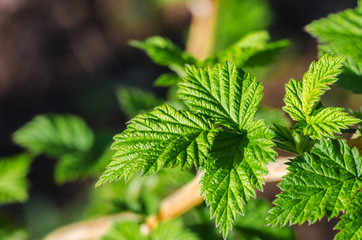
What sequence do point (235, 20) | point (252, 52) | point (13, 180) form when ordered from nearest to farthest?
point (252, 52)
point (13, 180)
point (235, 20)

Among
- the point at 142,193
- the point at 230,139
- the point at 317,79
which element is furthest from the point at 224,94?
the point at 142,193

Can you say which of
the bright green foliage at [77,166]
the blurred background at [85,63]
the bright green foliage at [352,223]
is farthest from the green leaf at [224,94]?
the blurred background at [85,63]

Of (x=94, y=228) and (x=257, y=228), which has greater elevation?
Answer: (x=94, y=228)

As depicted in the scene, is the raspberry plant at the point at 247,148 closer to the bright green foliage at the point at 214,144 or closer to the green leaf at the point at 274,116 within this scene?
the bright green foliage at the point at 214,144

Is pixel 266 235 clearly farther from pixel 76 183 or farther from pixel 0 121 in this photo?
pixel 0 121

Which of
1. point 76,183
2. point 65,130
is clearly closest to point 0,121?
point 76,183

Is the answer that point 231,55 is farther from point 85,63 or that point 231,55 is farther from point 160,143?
point 85,63
